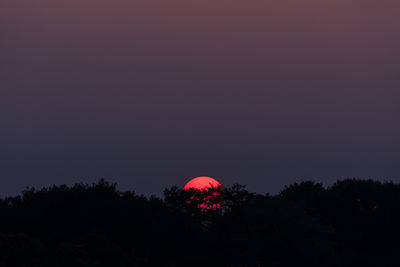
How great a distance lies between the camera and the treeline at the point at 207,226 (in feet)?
198

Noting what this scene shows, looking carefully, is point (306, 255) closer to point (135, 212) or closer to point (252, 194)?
point (252, 194)

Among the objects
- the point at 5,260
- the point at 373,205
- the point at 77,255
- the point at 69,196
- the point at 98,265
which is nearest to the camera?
the point at 5,260

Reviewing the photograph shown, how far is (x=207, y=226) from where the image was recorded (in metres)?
69.4

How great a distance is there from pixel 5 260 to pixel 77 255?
148 inches

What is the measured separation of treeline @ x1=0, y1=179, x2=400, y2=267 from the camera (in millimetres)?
60250

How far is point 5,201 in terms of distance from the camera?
8156 cm

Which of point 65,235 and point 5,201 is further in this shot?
point 5,201

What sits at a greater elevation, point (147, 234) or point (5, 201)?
point (5, 201)

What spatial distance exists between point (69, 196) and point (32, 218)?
559 cm

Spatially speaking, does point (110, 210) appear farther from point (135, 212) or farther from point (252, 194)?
point (252, 194)

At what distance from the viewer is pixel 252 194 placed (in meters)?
76.7

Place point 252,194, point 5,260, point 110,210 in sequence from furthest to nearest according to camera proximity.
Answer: point 252,194
point 110,210
point 5,260

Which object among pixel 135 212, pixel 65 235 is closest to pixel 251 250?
pixel 135 212

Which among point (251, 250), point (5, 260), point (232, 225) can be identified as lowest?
point (5, 260)
